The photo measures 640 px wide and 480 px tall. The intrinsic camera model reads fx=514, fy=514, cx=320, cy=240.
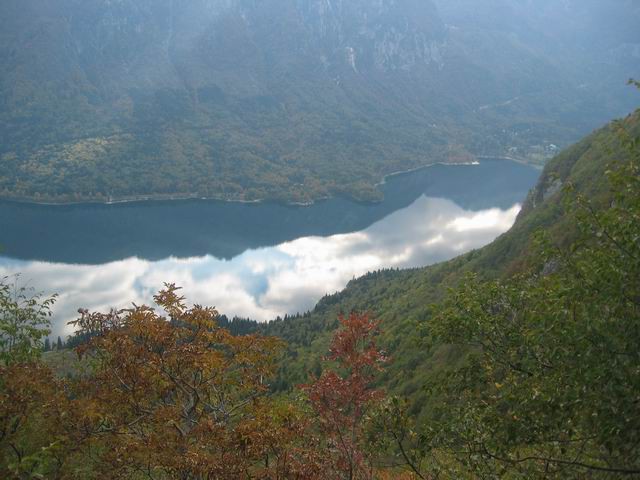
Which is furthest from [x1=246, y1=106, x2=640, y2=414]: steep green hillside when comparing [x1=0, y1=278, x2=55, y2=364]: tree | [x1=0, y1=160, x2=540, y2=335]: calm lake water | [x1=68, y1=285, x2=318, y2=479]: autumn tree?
[x1=0, y1=160, x2=540, y2=335]: calm lake water

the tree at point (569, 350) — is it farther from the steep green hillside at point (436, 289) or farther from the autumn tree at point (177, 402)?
the autumn tree at point (177, 402)

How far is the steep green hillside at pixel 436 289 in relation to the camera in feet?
118

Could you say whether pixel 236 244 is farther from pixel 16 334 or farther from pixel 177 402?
pixel 177 402

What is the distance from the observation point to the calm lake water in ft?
361

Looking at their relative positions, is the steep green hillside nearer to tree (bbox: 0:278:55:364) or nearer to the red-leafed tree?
the red-leafed tree

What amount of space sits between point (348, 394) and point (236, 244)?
442ft

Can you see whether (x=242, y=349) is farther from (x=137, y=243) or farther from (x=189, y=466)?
(x=137, y=243)

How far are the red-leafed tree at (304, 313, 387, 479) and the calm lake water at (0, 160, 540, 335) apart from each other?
92.5 m

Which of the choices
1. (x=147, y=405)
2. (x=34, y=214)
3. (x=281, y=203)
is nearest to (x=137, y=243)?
(x=34, y=214)

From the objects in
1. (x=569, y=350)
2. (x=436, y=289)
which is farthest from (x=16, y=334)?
(x=436, y=289)

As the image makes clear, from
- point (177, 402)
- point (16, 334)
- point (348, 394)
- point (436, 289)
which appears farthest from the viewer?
point (436, 289)

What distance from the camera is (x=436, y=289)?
62.1 metres

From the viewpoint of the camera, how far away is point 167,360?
30.0 ft

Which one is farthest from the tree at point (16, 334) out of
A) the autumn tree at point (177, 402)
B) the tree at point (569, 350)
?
the tree at point (569, 350)
